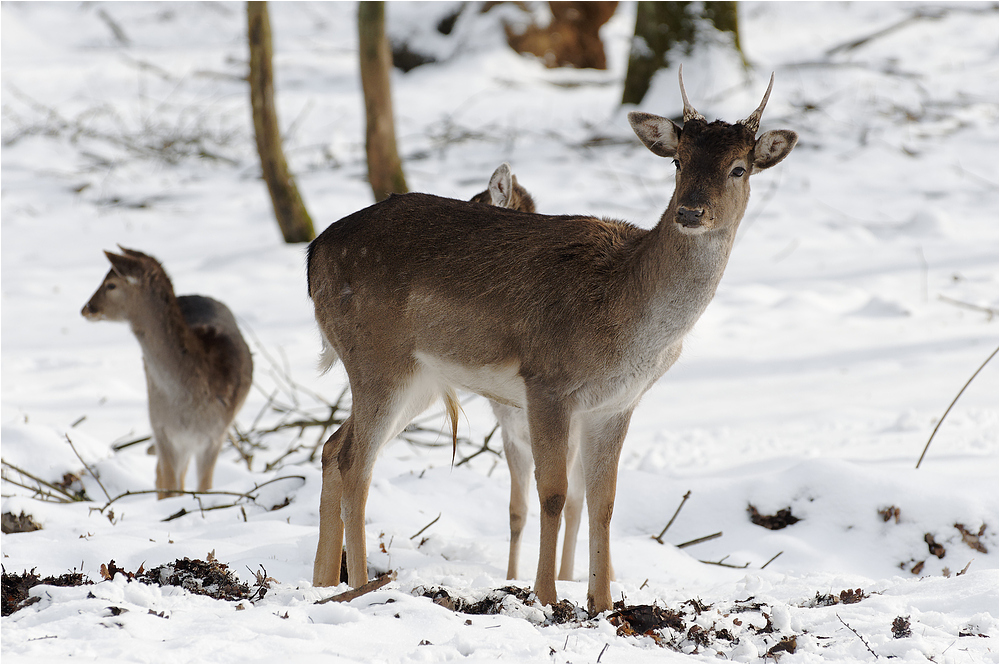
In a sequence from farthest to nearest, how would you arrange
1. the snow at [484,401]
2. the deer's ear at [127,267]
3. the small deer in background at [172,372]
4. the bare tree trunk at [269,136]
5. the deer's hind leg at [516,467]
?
1. the bare tree trunk at [269,136]
2. the deer's ear at [127,267]
3. the small deer in background at [172,372]
4. the deer's hind leg at [516,467]
5. the snow at [484,401]

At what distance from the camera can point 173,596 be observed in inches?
141

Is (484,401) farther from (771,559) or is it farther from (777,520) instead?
(771,559)

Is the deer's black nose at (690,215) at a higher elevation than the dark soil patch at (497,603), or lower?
higher

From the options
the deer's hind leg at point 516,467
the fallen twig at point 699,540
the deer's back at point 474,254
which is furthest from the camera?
the fallen twig at point 699,540

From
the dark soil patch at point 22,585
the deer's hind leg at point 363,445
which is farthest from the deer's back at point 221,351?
the dark soil patch at point 22,585

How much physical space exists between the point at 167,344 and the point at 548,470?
368 cm

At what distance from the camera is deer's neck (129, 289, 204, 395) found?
666 cm

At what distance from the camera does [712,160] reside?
12.6 feet

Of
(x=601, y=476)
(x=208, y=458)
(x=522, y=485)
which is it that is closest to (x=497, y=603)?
(x=601, y=476)

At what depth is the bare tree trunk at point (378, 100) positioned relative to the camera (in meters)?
11.9

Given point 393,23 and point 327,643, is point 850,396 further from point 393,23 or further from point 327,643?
point 393,23

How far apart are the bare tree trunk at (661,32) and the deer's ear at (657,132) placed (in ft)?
37.2

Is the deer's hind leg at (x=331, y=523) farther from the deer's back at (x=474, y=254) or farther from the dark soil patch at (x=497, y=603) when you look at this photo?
the deer's back at (x=474, y=254)

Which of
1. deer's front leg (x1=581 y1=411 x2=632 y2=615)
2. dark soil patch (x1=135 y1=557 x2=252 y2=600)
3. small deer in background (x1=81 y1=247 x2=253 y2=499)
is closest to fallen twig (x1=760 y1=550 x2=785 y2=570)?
deer's front leg (x1=581 y1=411 x2=632 y2=615)
